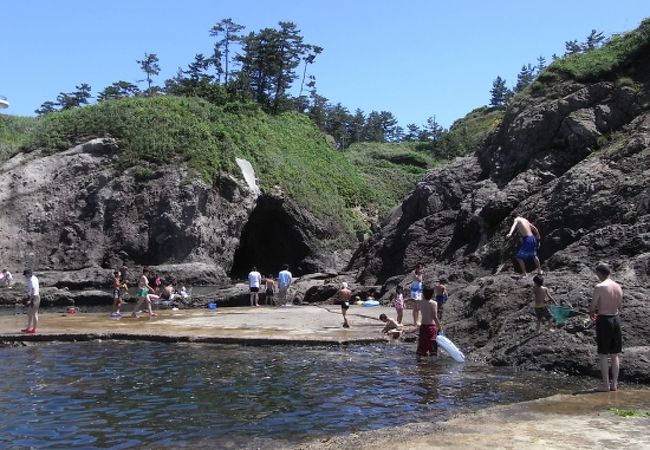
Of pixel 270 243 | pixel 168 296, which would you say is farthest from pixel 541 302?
pixel 270 243

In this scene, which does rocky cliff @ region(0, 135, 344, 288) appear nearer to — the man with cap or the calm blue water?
the man with cap

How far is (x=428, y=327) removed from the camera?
14.3 m

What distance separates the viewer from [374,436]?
311 inches

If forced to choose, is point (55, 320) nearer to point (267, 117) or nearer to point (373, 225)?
point (373, 225)

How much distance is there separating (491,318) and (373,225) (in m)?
45.7

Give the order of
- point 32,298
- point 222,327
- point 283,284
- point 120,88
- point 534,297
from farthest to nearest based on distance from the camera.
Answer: point 120,88 < point 283,284 < point 222,327 < point 32,298 < point 534,297

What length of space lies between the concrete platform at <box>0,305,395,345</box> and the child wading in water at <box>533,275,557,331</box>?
13.5 ft

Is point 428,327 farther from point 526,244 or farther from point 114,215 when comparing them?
point 114,215

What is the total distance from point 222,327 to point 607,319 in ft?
37.0

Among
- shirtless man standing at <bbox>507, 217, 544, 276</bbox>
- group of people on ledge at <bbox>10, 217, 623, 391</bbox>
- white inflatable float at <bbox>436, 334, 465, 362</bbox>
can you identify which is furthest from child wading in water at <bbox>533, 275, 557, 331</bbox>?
shirtless man standing at <bbox>507, 217, 544, 276</bbox>

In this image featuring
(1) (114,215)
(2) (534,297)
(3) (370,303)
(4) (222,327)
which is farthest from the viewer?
(1) (114,215)

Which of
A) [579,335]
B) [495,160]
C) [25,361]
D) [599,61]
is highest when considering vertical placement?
[599,61]

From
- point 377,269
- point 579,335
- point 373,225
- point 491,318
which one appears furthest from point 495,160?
point 373,225

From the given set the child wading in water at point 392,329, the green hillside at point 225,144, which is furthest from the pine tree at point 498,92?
the child wading in water at point 392,329
